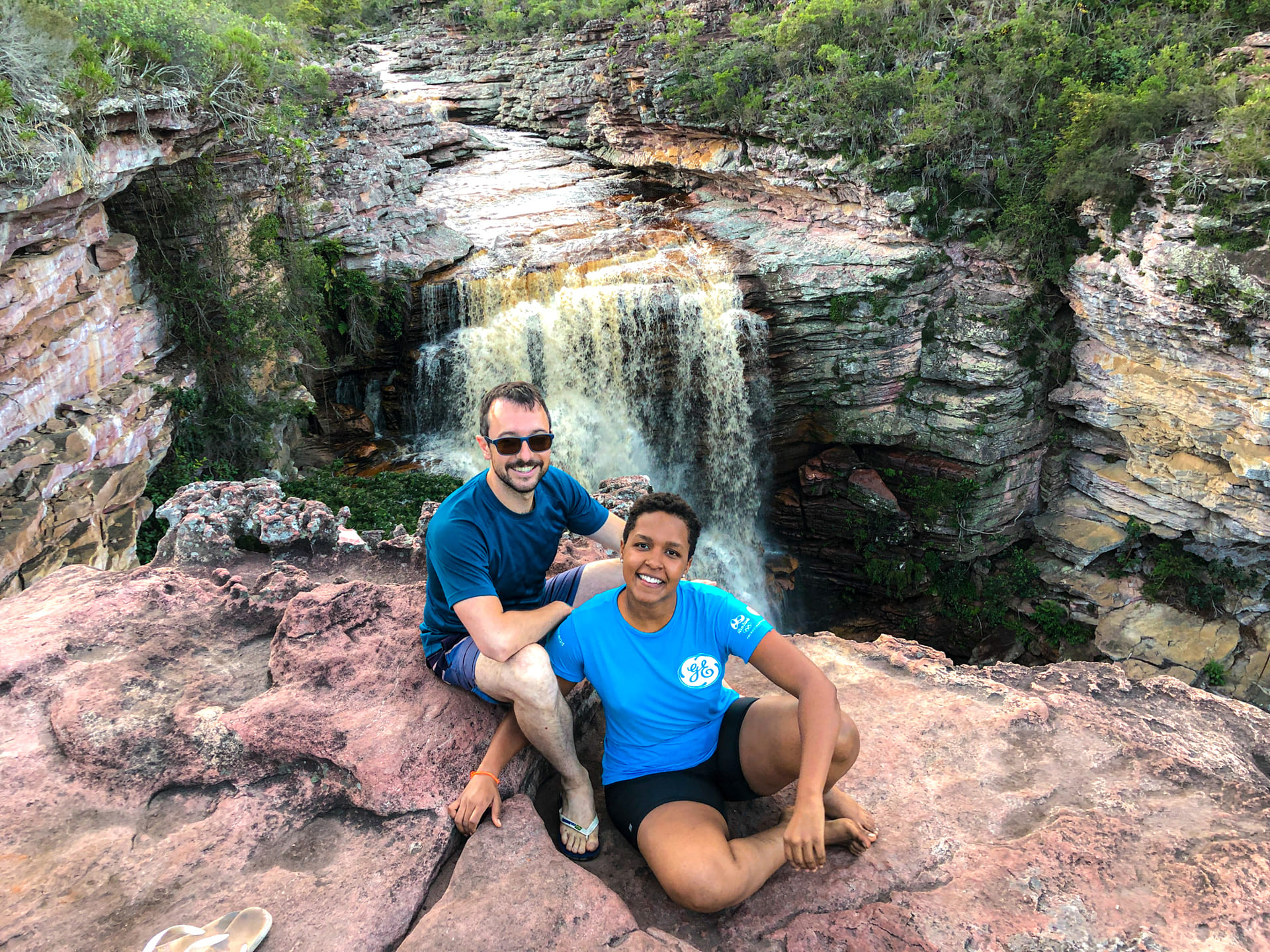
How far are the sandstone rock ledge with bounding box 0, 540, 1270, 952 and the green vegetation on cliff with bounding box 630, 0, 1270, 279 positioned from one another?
8.39m

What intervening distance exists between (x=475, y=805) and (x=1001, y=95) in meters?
11.8

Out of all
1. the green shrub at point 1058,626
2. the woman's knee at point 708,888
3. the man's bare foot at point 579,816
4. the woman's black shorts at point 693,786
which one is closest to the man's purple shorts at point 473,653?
the man's bare foot at point 579,816

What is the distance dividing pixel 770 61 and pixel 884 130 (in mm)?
2851

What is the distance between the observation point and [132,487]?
25.7 ft

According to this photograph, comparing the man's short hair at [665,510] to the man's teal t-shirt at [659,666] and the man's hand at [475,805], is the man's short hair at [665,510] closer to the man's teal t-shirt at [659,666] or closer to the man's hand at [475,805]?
the man's teal t-shirt at [659,666]

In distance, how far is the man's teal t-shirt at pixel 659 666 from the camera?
2617mm

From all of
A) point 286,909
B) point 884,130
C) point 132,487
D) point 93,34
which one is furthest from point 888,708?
point 884,130

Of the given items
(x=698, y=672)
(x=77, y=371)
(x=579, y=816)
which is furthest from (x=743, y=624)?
(x=77, y=371)

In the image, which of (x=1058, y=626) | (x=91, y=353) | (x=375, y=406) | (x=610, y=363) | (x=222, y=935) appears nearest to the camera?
(x=222, y=935)

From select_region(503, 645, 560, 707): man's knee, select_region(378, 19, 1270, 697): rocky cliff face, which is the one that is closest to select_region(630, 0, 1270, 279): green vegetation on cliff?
select_region(378, 19, 1270, 697): rocky cliff face

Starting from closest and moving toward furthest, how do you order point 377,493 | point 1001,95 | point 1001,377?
point 377,493 < point 1001,95 < point 1001,377

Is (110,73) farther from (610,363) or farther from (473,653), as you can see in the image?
(473,653)

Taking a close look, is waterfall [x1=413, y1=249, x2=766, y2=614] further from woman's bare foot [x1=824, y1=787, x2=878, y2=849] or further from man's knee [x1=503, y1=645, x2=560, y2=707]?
woman's bare foot [x1=824, y1=787, x2=878, y2=849]

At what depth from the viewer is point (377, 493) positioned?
32.5ft
